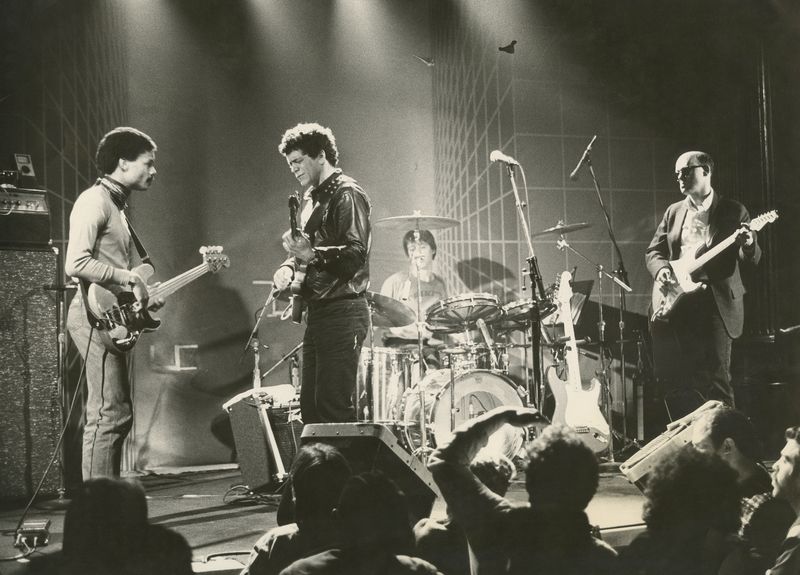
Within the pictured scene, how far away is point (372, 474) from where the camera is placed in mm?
2037

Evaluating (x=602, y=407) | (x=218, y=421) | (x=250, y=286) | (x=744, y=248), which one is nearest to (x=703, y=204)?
(x=744, y=248)

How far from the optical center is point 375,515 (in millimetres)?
1972

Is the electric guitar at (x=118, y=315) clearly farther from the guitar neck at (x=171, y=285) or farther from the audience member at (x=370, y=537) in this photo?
the audience member at (x=370, y=537)

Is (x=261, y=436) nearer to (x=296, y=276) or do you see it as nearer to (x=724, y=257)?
(x=296, y=276)

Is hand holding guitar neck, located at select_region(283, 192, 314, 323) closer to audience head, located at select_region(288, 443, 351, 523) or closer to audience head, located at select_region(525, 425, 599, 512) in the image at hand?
audience head, located at select_region(288, 443, 351, 523)

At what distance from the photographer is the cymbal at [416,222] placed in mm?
6547

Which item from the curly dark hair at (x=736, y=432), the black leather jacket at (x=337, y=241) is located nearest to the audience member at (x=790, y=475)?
the curly dark hair at (x=736, y=432)

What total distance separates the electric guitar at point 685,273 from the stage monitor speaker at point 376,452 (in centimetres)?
312

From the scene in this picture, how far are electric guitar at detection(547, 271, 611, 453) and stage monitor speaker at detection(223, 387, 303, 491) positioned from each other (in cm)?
213

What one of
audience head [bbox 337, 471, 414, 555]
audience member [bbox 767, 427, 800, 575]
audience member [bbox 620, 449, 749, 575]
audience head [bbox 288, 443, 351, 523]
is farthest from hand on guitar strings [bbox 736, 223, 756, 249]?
audience head [bbox 337, 471, 414, 555]

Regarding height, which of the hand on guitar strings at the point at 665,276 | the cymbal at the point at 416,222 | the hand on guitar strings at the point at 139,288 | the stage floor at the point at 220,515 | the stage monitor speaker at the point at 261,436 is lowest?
the stage floor at the point at 220,515

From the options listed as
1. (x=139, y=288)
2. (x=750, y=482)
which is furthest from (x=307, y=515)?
(x=139, y=288)

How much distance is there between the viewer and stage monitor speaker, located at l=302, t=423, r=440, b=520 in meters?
2.88

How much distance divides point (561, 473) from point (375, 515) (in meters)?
0.49
